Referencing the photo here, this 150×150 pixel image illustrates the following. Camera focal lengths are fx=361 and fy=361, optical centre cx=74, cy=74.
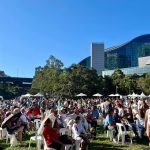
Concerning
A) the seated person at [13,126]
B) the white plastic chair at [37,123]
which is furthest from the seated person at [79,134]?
the white plastic chair at [37,123]

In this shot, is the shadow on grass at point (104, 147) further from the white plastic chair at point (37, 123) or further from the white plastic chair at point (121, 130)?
the white plastic chair at point (37, 123)

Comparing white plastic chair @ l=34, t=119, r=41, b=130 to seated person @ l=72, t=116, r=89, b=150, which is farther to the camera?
white plastic chair @ l=34, t=119, r=41, b=130

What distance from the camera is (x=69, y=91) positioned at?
252ft

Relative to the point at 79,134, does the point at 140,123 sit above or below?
above

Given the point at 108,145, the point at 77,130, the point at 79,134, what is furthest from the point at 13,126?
the point at 108,145

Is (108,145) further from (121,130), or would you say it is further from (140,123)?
(140,123)

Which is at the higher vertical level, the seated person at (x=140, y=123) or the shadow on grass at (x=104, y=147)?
the seated person at (x=140, y=123)

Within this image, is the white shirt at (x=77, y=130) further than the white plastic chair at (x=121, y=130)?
No

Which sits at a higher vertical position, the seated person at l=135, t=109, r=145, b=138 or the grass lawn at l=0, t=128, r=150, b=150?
the seated person at l=135, t=109, r=145, b=138

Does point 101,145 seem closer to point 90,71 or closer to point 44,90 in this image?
point 90,71

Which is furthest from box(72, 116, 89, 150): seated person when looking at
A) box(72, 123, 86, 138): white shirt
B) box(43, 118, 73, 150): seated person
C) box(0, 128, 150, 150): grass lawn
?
box(43, 118, 73, 150): seated person

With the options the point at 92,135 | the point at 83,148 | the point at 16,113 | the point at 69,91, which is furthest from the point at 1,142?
the point at 69,91

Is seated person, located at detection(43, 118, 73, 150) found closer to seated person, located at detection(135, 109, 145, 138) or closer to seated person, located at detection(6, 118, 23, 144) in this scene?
seated person, located at detection(6, 118, 23, 144)

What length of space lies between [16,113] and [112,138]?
13.6 ft
